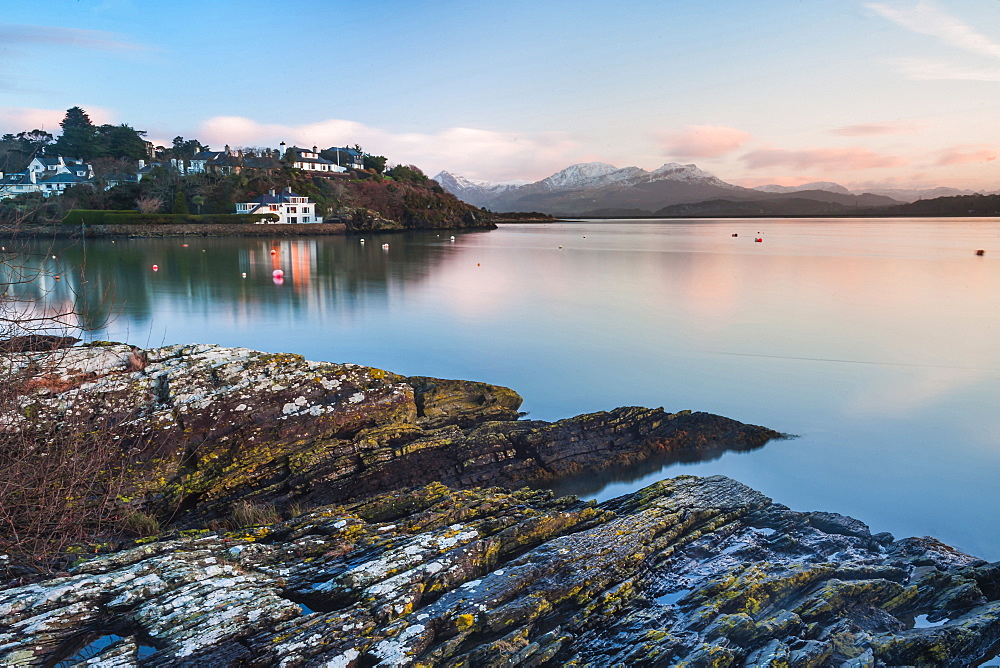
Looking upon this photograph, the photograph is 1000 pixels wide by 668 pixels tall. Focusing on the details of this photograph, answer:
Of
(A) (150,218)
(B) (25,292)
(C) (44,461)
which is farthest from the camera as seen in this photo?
(A) (150,218)

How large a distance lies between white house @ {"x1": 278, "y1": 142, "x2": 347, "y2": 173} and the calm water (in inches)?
2303

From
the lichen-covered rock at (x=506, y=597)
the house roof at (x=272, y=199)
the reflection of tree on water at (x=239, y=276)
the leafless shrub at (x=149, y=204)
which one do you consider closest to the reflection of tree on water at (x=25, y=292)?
the lichen-covered rock at (x=506, y=597)

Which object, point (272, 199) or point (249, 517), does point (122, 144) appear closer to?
point (272, 199)

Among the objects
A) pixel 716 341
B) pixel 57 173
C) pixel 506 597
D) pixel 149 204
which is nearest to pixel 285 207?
pixel 149 204

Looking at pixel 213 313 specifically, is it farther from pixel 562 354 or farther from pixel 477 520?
pixel 477 520

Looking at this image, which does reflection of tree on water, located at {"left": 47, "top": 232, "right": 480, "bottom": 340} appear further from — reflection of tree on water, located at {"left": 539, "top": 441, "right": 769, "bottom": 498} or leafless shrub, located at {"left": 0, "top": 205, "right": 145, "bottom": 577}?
reflection of tree on water, located at {"left": 539, "top": 441, "right": 769, "bottom": 498}

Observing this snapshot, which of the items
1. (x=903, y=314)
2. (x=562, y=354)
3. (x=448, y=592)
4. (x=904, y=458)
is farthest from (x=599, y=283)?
(x=448, y=592)

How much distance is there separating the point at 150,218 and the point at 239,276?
128 ft

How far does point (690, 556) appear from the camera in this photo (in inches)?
203

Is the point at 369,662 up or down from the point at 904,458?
up

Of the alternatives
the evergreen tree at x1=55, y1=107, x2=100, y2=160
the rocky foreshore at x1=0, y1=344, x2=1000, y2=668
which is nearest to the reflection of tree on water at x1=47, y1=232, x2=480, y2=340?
the rocky foreshore at x1=0, y1=344, x2=1000, y2=668

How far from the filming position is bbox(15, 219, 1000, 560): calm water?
8.28 metres

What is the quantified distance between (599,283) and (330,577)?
27.8 metres

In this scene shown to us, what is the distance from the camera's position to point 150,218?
60.4 metres
